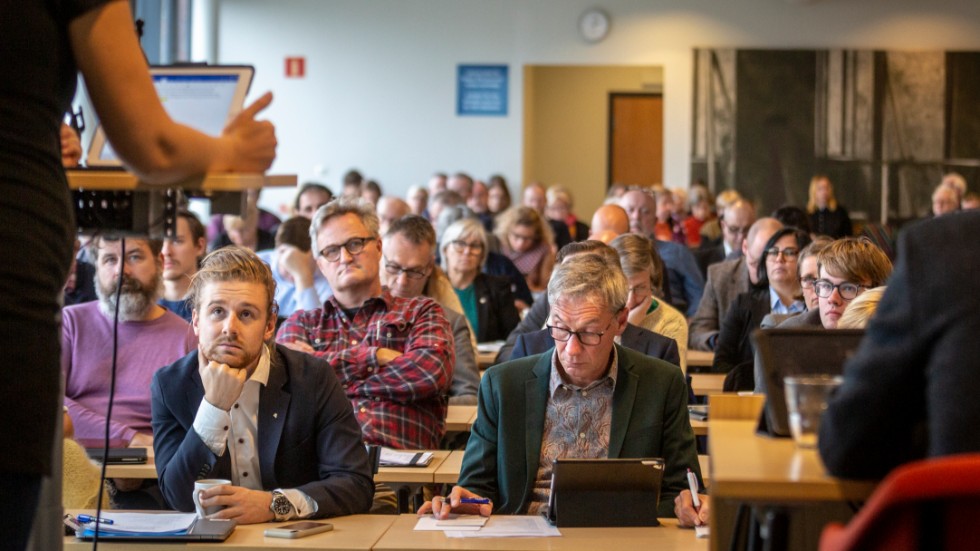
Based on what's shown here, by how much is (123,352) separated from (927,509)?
3.82 m

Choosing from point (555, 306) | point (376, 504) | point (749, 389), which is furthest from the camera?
point (749, 389)

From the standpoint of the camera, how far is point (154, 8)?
1333 centimetres

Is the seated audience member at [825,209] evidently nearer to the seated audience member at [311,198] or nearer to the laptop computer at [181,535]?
the seated audience member at [311,198]

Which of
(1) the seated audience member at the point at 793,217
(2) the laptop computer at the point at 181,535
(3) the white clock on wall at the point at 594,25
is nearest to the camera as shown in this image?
(2) the laptop computer at the point at 181,535

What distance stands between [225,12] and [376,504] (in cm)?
1274

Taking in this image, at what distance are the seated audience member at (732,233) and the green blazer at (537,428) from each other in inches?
239

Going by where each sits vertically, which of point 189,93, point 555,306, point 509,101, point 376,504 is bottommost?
point 376,504

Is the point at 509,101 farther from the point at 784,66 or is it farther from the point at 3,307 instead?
the point at 3,307

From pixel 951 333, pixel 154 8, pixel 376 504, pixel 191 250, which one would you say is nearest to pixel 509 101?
pixel 154 8

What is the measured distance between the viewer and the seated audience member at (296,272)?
6.65 meters

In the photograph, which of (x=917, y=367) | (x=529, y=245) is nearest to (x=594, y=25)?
(x=529, y=245)

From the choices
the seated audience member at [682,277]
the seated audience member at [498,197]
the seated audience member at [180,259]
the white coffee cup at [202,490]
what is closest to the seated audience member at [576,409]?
the white coffee cup at [202,490]

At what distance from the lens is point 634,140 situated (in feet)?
58.3

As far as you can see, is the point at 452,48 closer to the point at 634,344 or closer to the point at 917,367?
the point at 634,344
